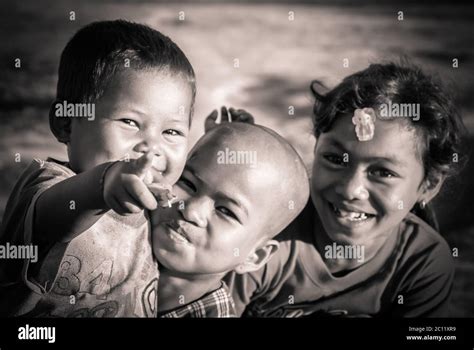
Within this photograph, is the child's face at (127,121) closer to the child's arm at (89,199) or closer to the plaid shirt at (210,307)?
the child's arm at (89,199)

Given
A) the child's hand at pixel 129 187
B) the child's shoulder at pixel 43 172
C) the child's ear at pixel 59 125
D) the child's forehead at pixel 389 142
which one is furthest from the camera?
the child's forehead at pixel 389 142

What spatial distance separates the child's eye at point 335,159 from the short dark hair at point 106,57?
46 centimetres

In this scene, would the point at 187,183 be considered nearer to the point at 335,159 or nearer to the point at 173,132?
the point at 173,132

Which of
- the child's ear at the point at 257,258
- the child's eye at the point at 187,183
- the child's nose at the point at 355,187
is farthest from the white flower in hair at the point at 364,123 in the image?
the child's eye at the point at 187,183

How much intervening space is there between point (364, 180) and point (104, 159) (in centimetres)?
76

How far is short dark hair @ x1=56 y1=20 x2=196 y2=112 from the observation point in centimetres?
192

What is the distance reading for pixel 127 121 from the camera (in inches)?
76.1

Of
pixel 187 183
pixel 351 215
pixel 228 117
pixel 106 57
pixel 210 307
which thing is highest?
pixel 106 57

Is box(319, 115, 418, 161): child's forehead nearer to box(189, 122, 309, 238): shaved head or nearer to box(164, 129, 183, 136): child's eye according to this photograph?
box(189, 122, 309, 238): shaved head

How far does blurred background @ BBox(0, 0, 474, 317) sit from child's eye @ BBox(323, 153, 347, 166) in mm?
62

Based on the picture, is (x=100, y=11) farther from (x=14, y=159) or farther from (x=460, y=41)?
(x=460, y=41)

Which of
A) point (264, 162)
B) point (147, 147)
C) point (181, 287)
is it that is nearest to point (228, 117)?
point (264, 162)

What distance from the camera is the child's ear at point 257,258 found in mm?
2088

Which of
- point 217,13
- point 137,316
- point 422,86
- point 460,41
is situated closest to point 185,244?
point 137,316
